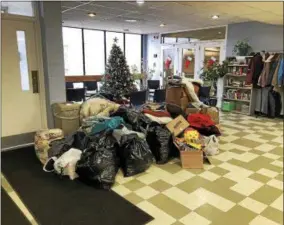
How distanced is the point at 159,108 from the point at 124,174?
1660mm

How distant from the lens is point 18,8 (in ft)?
12.9

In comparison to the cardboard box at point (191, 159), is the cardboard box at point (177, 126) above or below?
above

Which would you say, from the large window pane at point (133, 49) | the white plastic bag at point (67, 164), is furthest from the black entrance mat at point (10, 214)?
the large window pane at point (133, 49)

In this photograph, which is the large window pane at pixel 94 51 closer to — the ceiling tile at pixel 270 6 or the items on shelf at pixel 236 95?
the items on shelf at pixel 236 95

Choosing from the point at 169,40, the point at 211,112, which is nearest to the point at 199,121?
the point at 211,112

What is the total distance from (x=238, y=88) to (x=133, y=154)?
15.8ft

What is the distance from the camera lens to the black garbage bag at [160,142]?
3361mm

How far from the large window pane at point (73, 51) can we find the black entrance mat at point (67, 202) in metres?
5.55

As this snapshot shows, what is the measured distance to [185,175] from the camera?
3.11 meters

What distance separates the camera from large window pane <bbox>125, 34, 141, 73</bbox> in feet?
32.0

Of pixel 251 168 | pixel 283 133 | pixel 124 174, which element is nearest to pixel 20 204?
pixel 124 174

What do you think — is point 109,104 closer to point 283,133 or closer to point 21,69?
point 21,69

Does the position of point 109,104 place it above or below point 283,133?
above

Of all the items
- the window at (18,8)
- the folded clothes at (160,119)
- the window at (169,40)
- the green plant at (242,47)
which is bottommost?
Result: the folded clothes at (160,119)
